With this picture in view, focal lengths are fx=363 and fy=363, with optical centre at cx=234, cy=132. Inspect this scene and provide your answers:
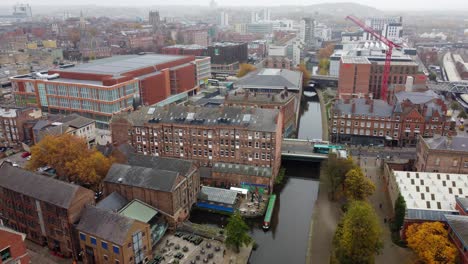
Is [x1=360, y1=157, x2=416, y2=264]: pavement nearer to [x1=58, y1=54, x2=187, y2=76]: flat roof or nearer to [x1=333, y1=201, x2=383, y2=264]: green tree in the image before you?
[x1=333, y1=201, x2=383, y2=264]: green tree

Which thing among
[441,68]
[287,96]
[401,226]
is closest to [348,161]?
[401,226]

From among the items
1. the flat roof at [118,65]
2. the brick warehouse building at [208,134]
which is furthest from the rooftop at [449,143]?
the flat roof at [118,65]

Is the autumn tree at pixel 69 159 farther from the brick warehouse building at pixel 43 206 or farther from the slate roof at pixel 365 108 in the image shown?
the slate roof at pixel 365 108

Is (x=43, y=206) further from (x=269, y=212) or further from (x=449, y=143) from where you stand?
(x=449, y=143)

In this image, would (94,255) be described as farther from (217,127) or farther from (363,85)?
(363,85)

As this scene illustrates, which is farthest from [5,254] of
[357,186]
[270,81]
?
[270,81]

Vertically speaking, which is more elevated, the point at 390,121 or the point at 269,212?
the point at 390,121

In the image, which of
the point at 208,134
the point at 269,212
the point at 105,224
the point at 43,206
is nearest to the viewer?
the point at 105,224
